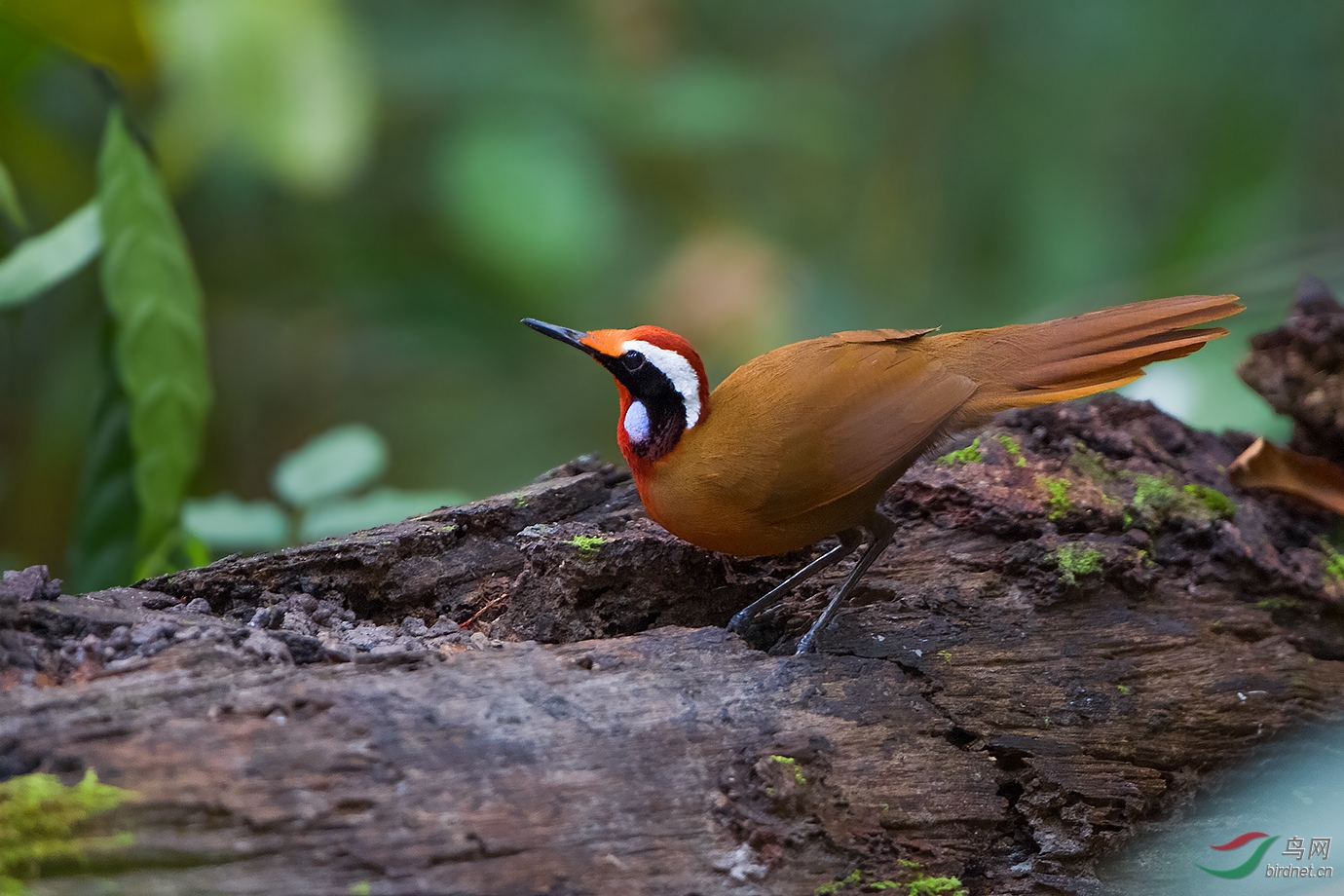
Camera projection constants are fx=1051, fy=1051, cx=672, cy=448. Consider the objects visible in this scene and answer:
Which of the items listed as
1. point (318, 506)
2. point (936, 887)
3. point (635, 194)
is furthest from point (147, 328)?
point (635, 194)

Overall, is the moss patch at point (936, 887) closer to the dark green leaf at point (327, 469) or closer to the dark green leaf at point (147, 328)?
the dark green leaf at point (327, 469)

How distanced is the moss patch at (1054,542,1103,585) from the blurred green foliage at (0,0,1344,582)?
215 cm

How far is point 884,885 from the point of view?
1.85 metres

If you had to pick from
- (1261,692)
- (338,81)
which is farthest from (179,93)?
(1261,692)

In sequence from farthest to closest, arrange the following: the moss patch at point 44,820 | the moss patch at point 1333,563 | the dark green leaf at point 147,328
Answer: the dark green leaf at point 147,328
the moss patch at point 1333,563
the moss patch at point 44,820

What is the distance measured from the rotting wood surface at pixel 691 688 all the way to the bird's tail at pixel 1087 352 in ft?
1.08

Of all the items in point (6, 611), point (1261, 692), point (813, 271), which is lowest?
point (1261, 692)

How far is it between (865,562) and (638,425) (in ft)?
2.07

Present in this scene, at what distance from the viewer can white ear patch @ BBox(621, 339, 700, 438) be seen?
245 cm

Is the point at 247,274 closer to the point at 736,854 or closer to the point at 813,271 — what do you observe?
the point at 813,271

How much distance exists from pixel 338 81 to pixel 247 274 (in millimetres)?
1580

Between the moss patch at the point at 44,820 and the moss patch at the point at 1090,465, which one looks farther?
the moss patch at the point at 1090,465

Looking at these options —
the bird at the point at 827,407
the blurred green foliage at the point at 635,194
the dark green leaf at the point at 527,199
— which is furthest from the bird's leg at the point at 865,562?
the dark green leaf at the point at 527,199

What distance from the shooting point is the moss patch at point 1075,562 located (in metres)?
2.47
